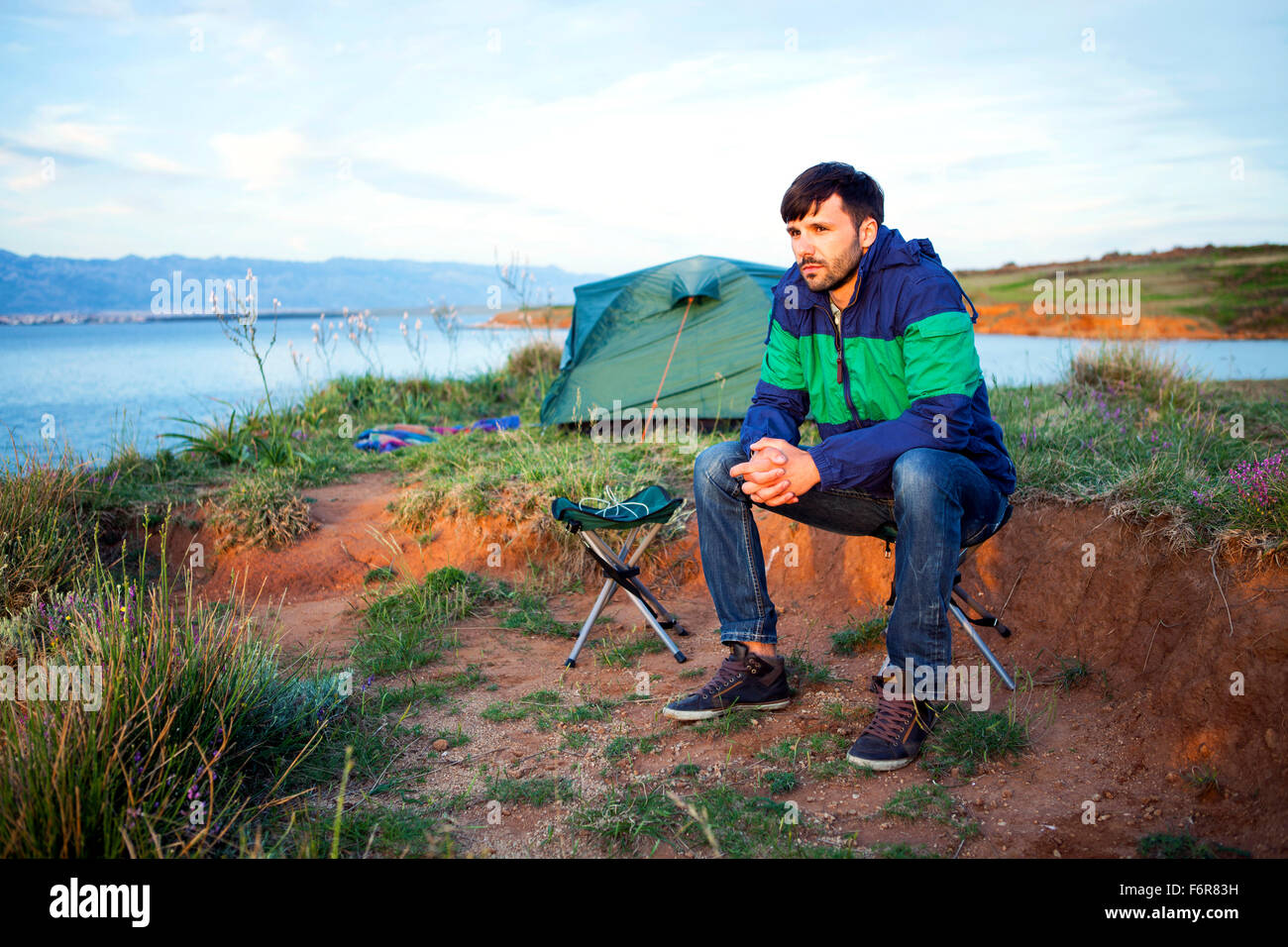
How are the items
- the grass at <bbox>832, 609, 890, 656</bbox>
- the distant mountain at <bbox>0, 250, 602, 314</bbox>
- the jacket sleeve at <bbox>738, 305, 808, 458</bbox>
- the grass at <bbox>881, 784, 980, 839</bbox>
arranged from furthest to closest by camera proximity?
the distant mountain at <bbox>0, 250, 602, 314</bbox>, the grass at <bbox>832, 609, 890, 656</bbox>, the jacket sleeve at <bbox>738, 305, 808, 458</bbox>, the grass at <bbox>881, 784, 980, 839</bbox>

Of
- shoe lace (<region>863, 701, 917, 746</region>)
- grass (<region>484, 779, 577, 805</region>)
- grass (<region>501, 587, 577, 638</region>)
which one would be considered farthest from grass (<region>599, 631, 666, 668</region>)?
shoe lace (<region>863, 701, 917, 746</region>)

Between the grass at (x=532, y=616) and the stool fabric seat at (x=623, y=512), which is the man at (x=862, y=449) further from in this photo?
the grass at (x=532, y=616)

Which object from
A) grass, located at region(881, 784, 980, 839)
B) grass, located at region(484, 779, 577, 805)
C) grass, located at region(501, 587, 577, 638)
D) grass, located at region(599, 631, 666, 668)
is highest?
grass, located at region(501, 587, 577, 638)

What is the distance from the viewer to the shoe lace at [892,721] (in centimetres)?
257

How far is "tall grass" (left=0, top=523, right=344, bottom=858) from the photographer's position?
1.85 metres

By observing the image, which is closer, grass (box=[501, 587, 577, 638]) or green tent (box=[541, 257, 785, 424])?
grass (box=[501, 587, 577, 638])

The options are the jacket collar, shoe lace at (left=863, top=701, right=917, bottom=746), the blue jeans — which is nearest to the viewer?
the blue jeans

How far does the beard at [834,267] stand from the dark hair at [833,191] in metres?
0.08

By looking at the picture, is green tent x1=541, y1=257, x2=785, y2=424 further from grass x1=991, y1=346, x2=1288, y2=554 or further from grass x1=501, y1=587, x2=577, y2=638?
grass x1=501, y1=587, x2=577, y2=638

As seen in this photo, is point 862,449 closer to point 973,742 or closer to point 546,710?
point 973,742

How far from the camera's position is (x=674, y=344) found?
286 inches

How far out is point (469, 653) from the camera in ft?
12.4

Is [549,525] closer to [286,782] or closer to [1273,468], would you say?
[286,782]

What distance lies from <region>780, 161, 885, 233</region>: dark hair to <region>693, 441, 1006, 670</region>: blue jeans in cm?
88
